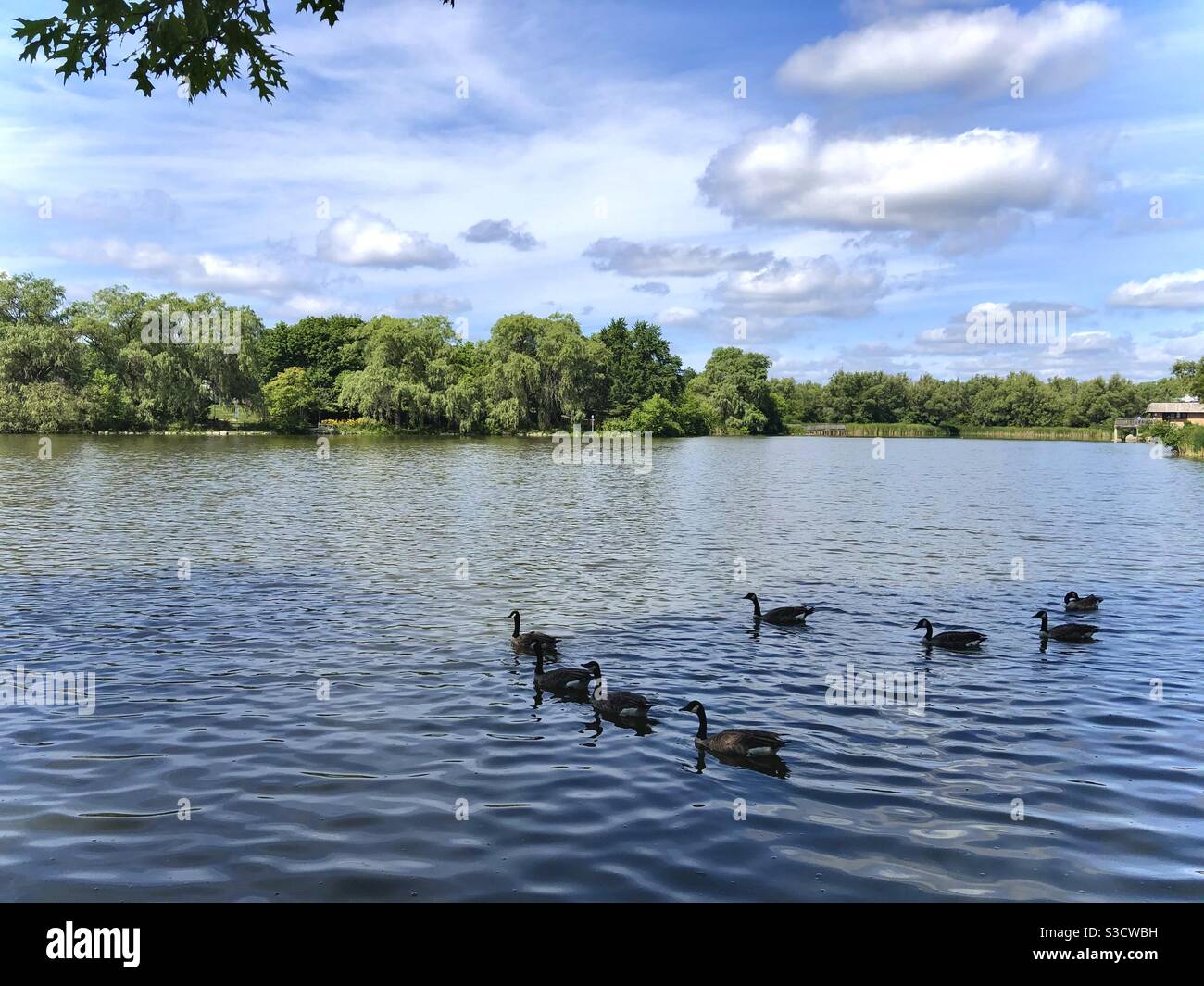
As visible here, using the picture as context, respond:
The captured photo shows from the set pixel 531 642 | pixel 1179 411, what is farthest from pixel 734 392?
pixel 531 642

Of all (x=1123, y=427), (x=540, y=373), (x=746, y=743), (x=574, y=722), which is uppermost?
(x=540, y=373)

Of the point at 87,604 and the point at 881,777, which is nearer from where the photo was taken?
the point at 881,777

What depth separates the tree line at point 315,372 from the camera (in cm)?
10412

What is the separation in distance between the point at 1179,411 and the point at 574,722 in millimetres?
197334

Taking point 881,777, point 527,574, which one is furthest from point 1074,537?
point 881,777

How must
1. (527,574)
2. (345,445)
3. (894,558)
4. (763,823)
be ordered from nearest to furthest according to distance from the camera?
(763,823) → (527,574) → (894,558) → (345,445)

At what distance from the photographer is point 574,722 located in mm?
13445

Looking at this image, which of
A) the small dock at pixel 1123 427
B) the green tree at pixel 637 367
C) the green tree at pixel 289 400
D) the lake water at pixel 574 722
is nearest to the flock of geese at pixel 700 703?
the lake water at pixel 574 722

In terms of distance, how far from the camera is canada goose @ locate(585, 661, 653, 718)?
13320 mm

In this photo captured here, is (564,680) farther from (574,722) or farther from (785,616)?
(785,616)

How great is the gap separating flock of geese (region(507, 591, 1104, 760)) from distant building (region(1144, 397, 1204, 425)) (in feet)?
591
